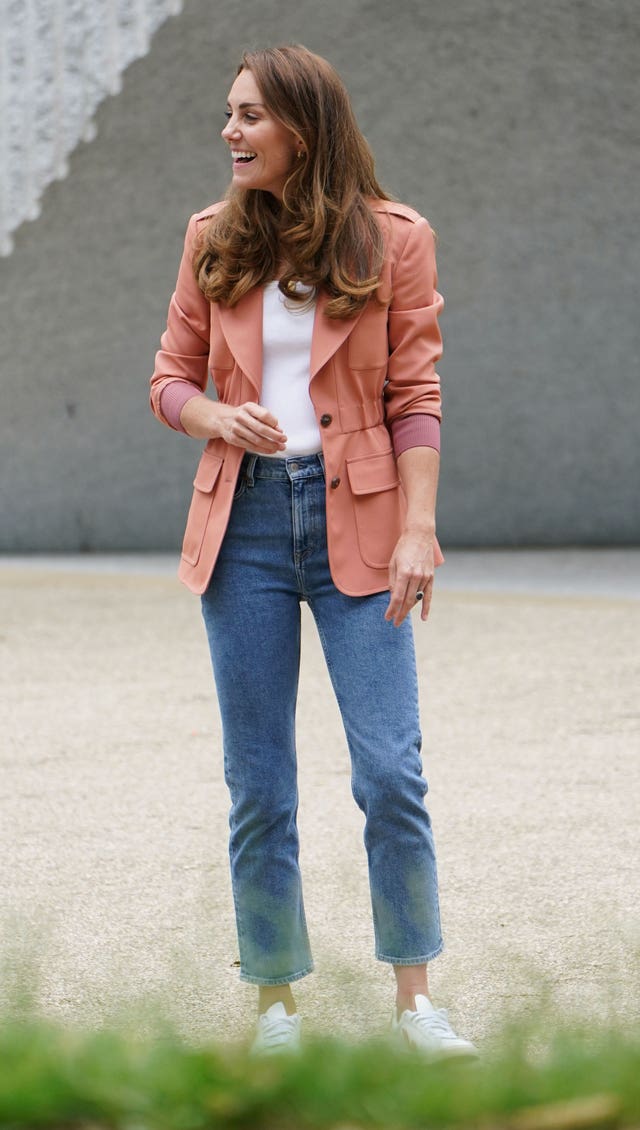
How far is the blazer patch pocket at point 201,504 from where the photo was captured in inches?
95.1

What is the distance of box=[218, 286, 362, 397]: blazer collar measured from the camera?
232 cm

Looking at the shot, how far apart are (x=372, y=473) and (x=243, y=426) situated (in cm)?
25

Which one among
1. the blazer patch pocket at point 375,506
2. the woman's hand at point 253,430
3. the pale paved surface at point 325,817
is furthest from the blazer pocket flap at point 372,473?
the pale paved surface at point 325,817

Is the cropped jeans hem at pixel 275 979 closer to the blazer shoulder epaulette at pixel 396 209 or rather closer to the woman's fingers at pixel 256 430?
the woman's fingers at pixel 256 430

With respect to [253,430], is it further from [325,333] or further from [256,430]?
[325,333]

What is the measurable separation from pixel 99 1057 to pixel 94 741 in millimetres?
4653

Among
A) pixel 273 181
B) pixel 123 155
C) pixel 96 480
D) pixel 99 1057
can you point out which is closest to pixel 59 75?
pixel 123 155

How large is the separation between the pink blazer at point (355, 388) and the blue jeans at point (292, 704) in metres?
0.04

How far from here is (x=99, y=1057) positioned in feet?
1.62

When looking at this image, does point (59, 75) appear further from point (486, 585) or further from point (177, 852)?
point (177, 852)

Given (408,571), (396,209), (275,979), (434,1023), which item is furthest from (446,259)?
(434,1023)

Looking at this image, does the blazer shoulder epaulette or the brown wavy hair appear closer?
the brown wavy hair

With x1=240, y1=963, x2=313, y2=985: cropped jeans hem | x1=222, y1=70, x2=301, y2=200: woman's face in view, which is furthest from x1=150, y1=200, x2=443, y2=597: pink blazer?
x1=240, y1=963, x2=313, y2=985: cropped jeans hem

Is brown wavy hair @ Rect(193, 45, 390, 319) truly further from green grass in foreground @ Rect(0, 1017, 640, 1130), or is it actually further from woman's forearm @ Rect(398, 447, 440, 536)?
green grass in foreground @ Rect(0, 1017, 640, 1130)
